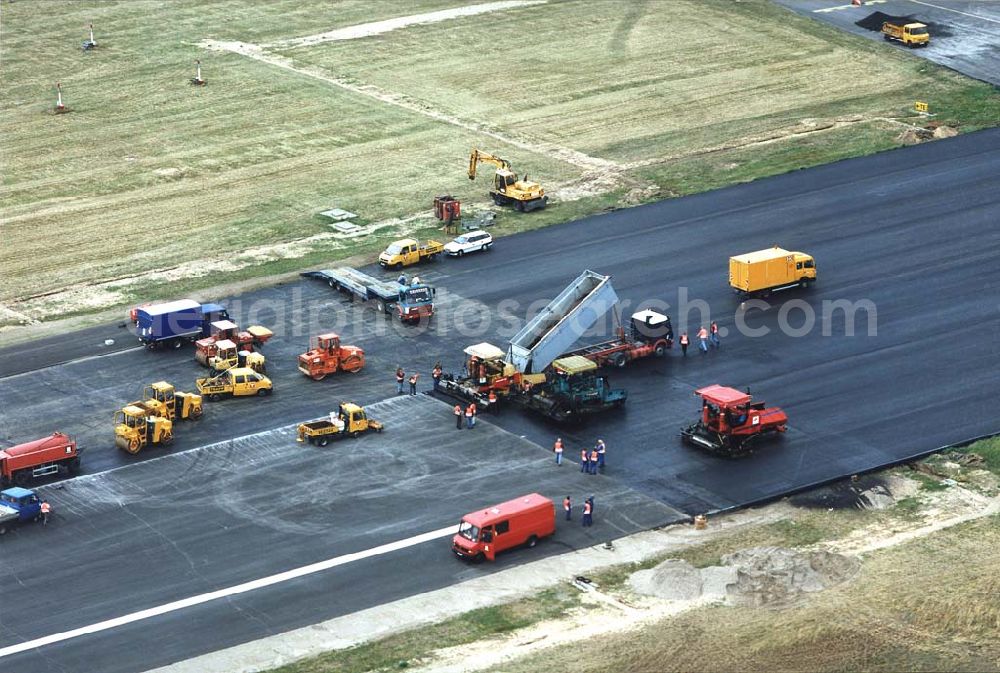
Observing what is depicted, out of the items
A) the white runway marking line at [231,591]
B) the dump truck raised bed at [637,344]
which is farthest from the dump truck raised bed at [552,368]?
the white runway marking line at [231,591]

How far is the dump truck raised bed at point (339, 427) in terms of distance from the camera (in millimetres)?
74438

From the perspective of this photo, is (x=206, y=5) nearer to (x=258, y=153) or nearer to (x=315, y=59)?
(x=315, y=59)

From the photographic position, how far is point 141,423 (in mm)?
74562

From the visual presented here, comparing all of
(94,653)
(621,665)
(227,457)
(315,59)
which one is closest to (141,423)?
(227,457)

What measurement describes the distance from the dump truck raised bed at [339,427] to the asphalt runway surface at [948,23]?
71.8m

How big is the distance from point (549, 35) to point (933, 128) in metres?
42.7

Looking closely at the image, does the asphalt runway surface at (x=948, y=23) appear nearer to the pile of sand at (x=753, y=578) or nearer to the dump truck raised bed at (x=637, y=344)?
the dump truck raised bed at (x=637, y=344)

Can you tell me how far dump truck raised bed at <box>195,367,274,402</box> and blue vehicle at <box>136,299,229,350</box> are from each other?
280 inches

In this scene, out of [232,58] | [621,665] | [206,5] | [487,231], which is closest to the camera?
[621,665]

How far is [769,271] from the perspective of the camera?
296 feet

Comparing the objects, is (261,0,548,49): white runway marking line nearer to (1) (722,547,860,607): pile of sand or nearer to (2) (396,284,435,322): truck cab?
(2) (396,284,435,322): truck cab

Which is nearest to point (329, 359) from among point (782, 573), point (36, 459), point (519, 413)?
point (519, 413)

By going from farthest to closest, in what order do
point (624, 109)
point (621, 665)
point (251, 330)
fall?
1. point (624, 109)
2. point (251, 330)
3. point (621, 665)

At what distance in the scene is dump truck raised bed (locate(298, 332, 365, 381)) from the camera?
8194 centimetres
